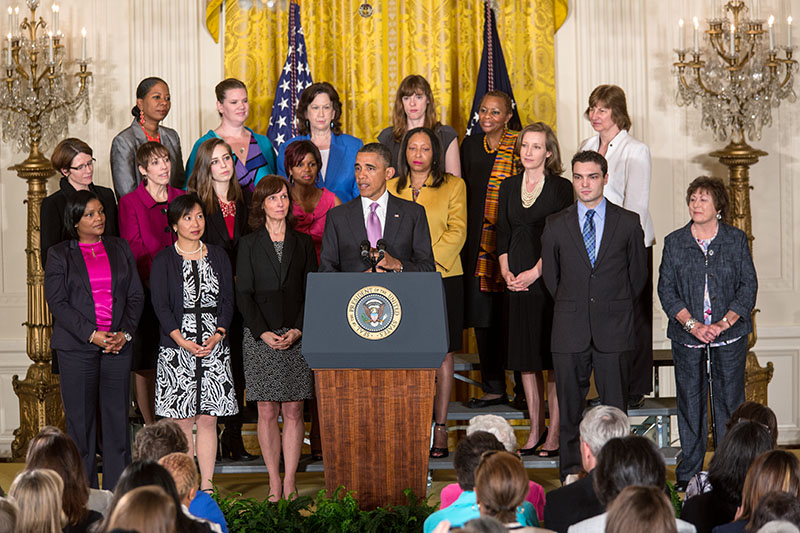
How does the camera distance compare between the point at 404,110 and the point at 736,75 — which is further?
the point at 736,75

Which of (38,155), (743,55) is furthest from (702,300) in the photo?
(38,155)

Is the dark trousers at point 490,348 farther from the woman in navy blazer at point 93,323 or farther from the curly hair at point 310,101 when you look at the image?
the woman in navy blazer at point 93,323

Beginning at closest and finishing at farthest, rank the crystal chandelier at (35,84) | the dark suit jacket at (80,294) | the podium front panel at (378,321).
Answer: the podium front panel at (378,321)
the dark suit jacket at (80,294)
the crystal chandelier at (35,84)

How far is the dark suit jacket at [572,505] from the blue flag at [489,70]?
3.61m

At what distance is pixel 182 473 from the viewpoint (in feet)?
10.8

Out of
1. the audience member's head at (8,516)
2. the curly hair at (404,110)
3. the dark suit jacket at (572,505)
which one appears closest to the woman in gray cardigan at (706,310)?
the curly hair at (404,110)

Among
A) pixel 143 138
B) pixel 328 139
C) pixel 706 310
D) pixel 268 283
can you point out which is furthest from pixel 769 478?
pixel 143 138

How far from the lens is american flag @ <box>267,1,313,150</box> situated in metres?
6.88

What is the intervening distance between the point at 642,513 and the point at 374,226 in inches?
109

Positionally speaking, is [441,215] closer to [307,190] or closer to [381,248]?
[307,190]

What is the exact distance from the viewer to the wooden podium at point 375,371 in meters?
4.49

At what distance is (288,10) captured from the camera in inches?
285

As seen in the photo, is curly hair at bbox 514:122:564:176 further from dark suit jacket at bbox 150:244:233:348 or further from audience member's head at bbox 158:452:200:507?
audience member's head at bbox 158:452:200:507

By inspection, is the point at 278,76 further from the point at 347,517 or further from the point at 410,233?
the point at 347,517
